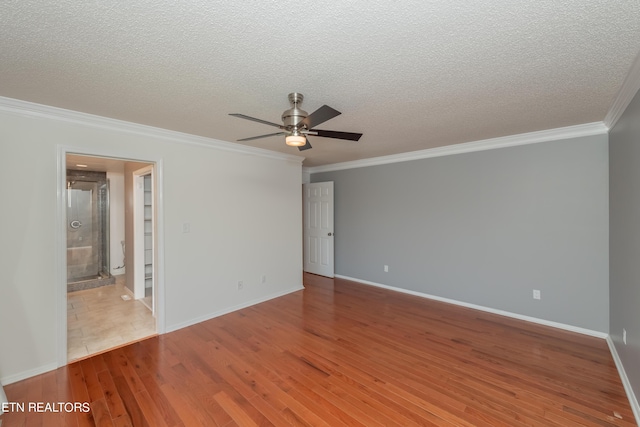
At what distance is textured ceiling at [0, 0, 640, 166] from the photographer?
1.29 m

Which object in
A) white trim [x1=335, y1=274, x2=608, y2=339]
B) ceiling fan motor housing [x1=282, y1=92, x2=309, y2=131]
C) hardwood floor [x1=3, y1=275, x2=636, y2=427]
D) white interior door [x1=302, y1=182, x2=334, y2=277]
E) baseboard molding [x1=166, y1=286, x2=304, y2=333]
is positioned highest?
ceiling fan motor housing [x1=282, y1=92, x2=309, y2=131]

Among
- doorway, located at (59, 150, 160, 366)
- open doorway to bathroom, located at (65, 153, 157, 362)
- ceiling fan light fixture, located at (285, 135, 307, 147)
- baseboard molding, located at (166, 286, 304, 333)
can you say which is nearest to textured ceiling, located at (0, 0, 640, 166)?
ceiling fan light fixture, located at (285, 135, 307, 147)

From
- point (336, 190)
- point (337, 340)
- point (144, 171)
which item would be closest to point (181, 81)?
point (144, 171)

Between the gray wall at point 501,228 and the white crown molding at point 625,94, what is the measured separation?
469mm

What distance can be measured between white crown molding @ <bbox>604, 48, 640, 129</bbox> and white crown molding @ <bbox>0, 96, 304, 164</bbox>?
12.5 ft

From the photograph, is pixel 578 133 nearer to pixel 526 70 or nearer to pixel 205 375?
pixel 526 70

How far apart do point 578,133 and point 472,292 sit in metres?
2.35

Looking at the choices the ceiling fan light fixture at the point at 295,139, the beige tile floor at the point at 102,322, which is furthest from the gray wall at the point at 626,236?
the beige tile floor at the point at 102,322

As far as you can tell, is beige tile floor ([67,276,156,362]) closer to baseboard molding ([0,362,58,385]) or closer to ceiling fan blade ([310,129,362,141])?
baseboard molding ([0,362,58,385])

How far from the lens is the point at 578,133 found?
3127 mm

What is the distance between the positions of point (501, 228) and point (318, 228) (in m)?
3.29

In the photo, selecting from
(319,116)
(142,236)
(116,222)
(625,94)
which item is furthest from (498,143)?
(116,222)

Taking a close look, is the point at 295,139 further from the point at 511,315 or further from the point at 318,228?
Result: the point at 318,228

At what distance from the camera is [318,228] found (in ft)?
19.2
